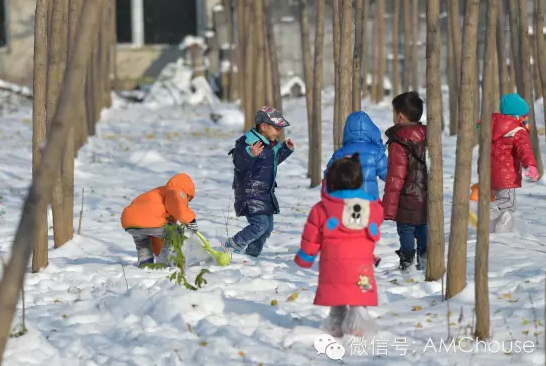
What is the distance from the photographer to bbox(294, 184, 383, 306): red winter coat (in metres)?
5.04

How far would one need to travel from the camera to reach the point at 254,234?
743cm

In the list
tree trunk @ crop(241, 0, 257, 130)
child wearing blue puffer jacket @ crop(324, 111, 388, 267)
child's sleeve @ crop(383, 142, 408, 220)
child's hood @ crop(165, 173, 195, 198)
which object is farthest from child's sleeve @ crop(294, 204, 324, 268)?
tree trunk @ crop(241, 0, 257, 130)

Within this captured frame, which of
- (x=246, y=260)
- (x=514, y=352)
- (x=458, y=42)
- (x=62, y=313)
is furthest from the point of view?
(x=458, y=42)

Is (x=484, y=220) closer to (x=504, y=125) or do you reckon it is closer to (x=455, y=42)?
(x=504, y=125)

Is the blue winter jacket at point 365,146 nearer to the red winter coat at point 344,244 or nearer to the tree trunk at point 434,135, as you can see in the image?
the tree trunk at point 434,135

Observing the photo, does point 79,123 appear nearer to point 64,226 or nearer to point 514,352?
point 64,226

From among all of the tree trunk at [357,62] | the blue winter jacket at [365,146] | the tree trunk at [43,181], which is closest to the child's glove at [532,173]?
the blue winter jacket at [365,146]

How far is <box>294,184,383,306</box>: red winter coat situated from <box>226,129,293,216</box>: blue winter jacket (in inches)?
87.3

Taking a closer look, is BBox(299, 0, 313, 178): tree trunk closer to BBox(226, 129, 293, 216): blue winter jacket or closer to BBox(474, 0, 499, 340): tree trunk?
BBox(226, 129, 293, 216): blue winter jacket

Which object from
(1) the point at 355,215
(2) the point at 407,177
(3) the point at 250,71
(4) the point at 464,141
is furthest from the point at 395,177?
(3) the point at 250,71

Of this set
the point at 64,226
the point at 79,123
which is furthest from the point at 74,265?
the point at 79,123

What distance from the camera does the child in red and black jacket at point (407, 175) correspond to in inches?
260

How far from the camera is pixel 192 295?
5793mm

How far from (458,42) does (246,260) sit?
7.75 m
